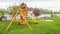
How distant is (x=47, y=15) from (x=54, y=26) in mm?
189

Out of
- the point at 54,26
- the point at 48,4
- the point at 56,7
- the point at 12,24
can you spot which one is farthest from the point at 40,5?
the point at 12,24

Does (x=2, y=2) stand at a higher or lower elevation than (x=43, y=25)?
higher

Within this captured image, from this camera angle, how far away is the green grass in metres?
1.76

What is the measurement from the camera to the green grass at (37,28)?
1.76 m

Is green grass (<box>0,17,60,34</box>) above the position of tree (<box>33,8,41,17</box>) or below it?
below

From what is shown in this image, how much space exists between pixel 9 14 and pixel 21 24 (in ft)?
0.72

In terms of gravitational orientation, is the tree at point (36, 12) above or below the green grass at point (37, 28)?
above

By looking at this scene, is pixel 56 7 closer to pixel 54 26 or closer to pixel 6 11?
pixel 54 26

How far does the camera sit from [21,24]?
1.81m

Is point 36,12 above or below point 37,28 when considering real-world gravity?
above

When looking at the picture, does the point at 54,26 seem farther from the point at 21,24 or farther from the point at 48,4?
the point at 21,24

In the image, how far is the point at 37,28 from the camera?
5.86 ft

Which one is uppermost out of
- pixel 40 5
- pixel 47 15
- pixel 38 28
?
pixel 40 5

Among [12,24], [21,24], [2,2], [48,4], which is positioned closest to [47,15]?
[48,4]
